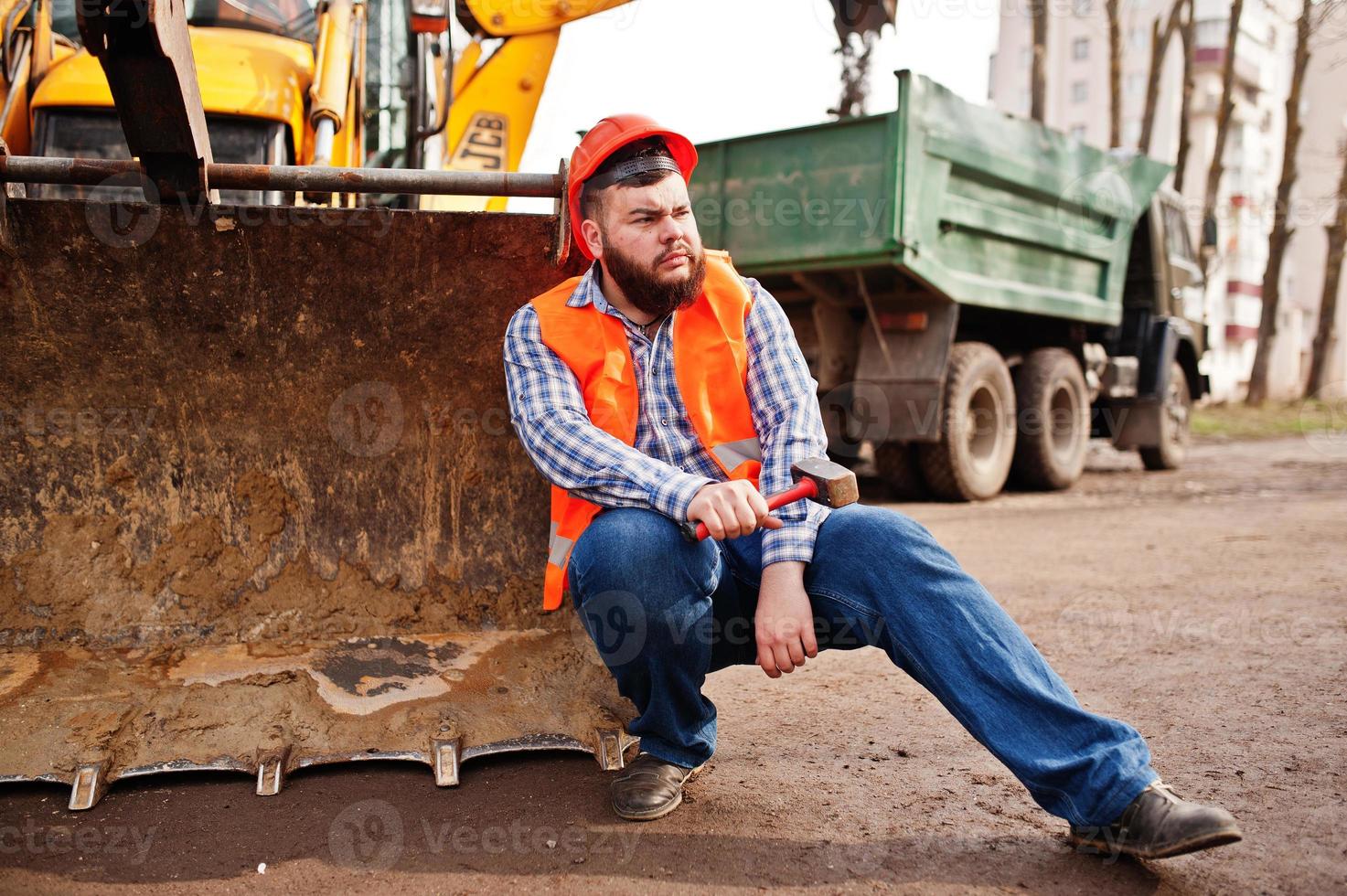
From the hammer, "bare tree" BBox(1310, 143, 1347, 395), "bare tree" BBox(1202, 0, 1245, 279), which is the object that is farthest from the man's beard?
"bare tree" BBox(1310, 143, 1347, 395)

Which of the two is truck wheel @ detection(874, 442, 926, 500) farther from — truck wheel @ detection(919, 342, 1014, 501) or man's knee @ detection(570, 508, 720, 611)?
man's knee @ detection(570, 508, 720, 611)

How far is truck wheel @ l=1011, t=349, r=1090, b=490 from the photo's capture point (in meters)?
8.67

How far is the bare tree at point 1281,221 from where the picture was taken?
57.3 feet

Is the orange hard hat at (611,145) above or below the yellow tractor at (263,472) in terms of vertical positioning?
above

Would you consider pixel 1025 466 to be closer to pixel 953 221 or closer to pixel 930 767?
pixel 953 221

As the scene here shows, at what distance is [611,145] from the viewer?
2.33 meters

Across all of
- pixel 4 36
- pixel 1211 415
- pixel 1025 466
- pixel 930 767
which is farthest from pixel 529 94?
pixel 1211 415

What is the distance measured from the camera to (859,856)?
2.09 metres

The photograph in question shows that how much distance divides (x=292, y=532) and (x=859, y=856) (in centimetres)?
162

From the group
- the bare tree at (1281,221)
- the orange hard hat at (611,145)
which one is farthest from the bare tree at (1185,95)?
the orange hard hat at (611,145)

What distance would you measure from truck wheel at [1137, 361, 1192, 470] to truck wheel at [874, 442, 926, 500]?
10.7 feet

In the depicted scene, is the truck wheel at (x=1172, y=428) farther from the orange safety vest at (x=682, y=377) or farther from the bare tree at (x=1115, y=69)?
the orange safety vest at (x=682, y=377)

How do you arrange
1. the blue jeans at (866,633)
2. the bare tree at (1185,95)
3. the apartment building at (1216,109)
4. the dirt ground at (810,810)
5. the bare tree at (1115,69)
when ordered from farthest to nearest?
1. the apartment building at (1216,109)
2. the bare tree at (1185,95)
3. the bare tree at (1115,69)
4. the dirt ground at (810,810)
5. the blue jeans at (866,633)

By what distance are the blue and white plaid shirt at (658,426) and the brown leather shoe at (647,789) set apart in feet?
1.75
